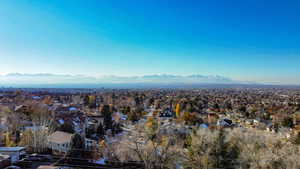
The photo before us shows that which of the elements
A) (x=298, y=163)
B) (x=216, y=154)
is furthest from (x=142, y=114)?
(x=298, y=163)

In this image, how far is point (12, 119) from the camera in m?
20.2

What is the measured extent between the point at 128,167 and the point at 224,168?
5649 millimetres

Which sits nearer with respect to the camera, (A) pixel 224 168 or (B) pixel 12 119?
(A) pixel 224 168

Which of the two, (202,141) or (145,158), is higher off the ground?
(202,141)

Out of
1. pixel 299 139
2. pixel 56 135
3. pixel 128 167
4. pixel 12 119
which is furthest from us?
pixel 12 119

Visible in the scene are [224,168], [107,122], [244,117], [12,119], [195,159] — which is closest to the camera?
[224,168]

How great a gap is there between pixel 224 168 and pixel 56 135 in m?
15.0

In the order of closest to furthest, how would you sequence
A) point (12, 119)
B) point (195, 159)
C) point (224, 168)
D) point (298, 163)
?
point (298, 163)
point (224, 168)
point (195, 159)
point (12, 119)

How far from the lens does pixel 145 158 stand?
37.3ft

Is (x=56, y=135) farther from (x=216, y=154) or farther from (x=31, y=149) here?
(x=216, y=154)

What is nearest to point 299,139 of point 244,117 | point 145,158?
point 145,158

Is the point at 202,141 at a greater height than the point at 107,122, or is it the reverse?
the point at 202,141

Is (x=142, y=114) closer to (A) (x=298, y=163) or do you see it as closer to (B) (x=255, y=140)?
(B) (x=255, y=140)

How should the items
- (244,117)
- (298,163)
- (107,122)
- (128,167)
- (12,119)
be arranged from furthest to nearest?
(244,117), (107,122), (12,119), (128,167), (298,163)
